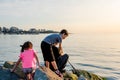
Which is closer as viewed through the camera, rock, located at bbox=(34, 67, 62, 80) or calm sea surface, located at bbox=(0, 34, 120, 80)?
rock, located at bbox=(34, 67, 62, 80)

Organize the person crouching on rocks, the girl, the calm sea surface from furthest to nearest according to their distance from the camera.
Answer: the calm sea surface → the person crouching on rocks → the girl

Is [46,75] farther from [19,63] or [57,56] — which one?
[57,56]

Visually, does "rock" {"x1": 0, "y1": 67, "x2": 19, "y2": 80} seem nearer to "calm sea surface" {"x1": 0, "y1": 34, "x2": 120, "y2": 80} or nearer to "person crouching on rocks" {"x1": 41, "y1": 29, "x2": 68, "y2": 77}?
"person crouching on rocks" {"x1": 41, "y1": 29, "x2": 68, "y2": 77}

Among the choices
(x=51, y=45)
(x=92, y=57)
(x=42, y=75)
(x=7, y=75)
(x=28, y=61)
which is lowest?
(x=92, y=57)

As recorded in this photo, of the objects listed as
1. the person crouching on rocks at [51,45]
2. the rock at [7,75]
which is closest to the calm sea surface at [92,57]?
the person crouching on rocks at [51,45]

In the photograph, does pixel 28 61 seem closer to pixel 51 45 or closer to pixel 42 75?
pixel 42 75

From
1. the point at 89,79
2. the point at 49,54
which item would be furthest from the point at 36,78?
the point at 89,79

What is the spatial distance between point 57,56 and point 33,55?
2593 mm

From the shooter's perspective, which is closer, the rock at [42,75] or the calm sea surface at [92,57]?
the rock at [42,75]

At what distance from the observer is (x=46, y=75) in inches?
454

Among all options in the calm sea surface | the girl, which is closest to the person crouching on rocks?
the girl

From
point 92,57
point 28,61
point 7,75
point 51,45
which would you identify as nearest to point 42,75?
point 28,61

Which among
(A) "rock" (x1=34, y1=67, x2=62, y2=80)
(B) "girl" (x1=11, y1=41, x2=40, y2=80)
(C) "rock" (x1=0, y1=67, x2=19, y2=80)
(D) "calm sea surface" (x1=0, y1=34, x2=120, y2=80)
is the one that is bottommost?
(D) "calm sea surface" (x1=0, y1=34, x2=120, y2=80)

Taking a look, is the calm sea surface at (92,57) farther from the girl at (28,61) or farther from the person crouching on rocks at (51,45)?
the girl at (28,61)
